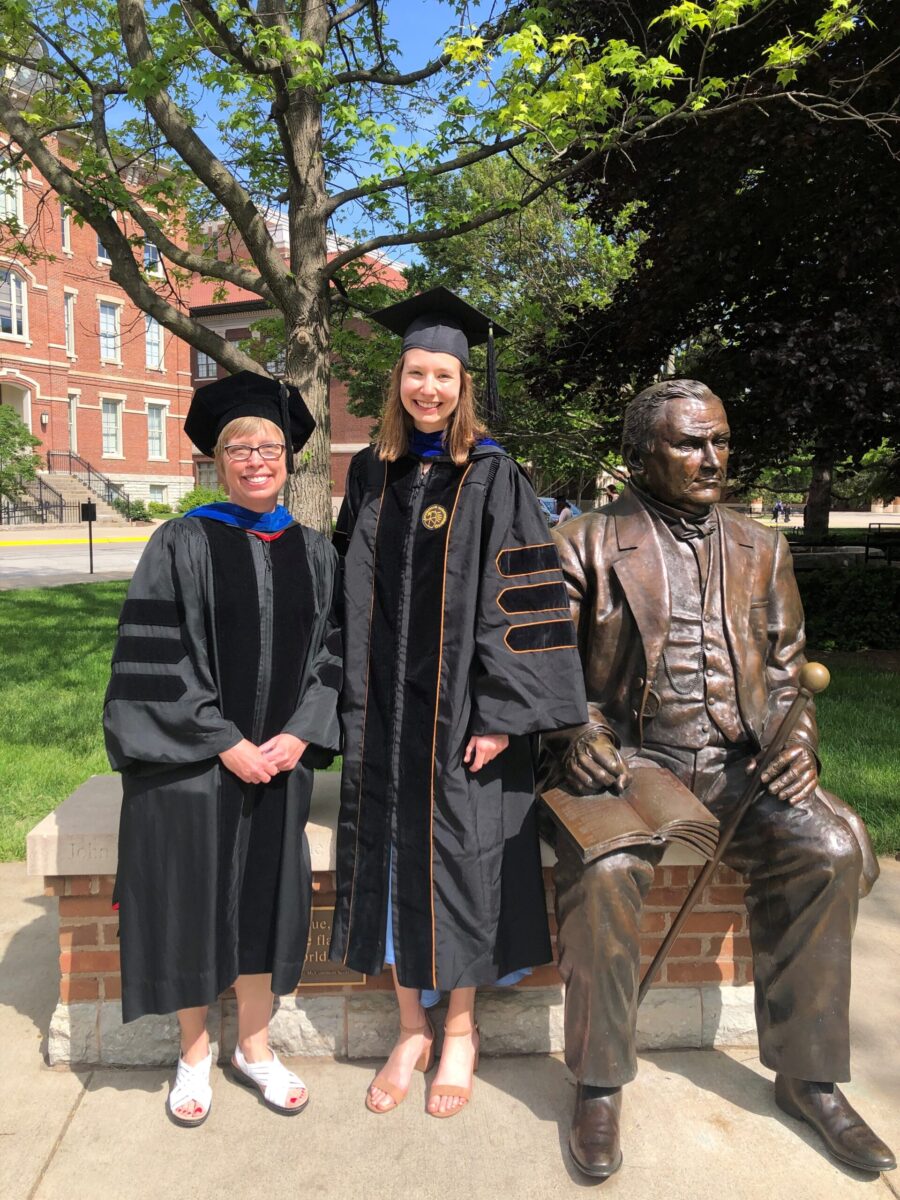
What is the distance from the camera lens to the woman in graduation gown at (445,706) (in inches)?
96.2

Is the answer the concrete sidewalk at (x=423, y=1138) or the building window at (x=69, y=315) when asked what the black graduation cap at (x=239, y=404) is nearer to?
the concrete sidewalk at (x=423, y=1138)

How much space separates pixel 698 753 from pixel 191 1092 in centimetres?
177

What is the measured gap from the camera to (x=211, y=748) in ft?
7.66

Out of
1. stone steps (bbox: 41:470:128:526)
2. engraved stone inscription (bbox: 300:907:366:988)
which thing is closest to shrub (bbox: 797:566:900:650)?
engraved stone inscription (bbox: 300:907:366:988)

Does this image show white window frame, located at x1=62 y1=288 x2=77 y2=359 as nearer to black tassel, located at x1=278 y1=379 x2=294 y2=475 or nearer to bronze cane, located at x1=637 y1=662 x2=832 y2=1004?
black tassel, located at x1=278 y1=379 x2=294 y2=475

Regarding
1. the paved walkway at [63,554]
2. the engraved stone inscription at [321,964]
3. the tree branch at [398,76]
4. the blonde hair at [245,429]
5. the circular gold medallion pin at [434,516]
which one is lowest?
the paved walkway at [63,554]

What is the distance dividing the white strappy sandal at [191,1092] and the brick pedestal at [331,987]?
0.70ft

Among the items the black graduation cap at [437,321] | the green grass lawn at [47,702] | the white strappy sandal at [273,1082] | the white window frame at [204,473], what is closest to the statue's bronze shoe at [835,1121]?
the white strappy sandal at [273,1082]

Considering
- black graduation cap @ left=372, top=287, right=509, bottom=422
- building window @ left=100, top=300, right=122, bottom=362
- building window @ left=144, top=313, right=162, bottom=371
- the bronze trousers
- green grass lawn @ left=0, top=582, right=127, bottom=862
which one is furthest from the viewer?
building window @ left=144, top=313, right=162, bottom=371

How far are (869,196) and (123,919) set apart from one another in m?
7.16

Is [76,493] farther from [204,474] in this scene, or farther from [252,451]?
[252,451]

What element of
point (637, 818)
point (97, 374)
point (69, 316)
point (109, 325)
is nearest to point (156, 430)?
point (97, 374)

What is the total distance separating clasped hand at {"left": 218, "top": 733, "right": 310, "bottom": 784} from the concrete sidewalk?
979 millimetres

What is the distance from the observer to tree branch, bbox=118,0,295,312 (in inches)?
261
